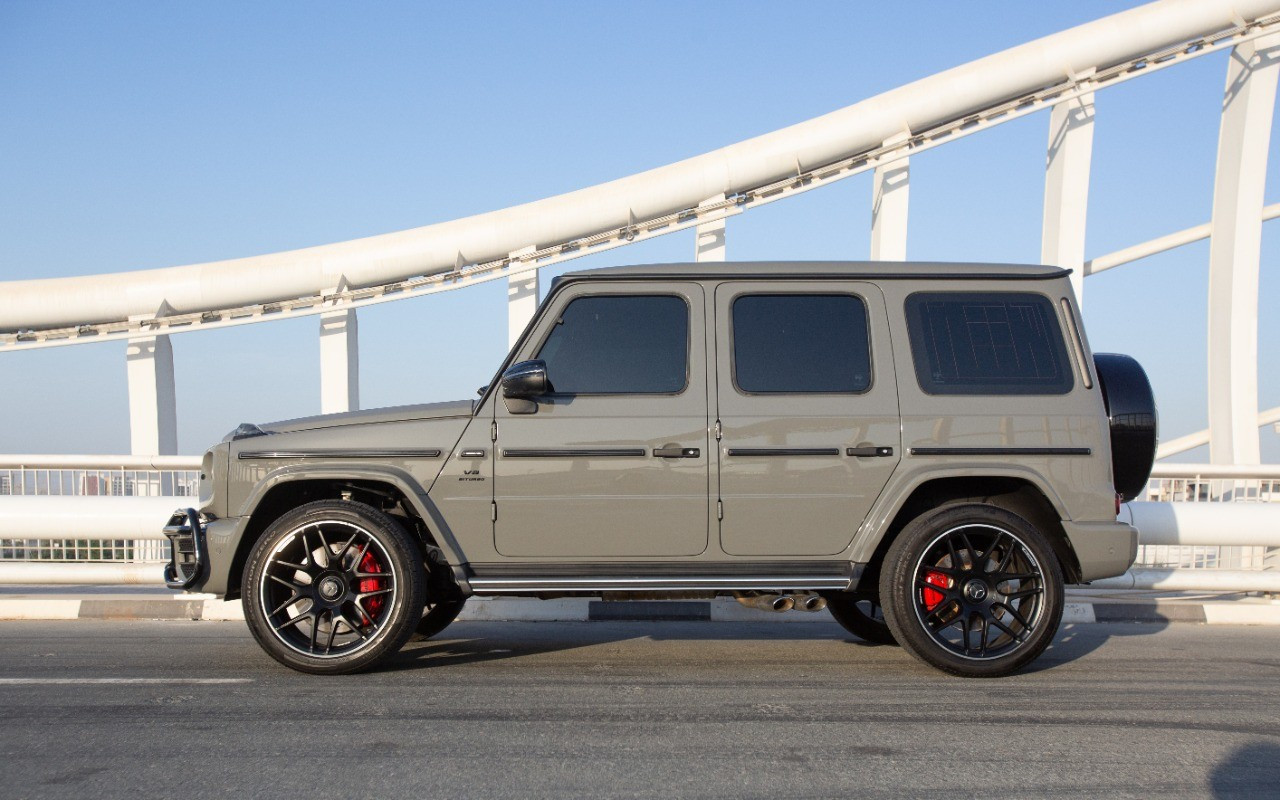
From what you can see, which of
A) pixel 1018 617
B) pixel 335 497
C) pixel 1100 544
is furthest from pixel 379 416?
pixel 1100 544

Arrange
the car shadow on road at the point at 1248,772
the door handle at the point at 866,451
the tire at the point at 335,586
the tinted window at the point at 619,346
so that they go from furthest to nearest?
the tinted window at the point at 619,346 < the door handle at the point at 866,451 < the tire at the point at 335,586 < the car shadow on road at the point at 1248,772

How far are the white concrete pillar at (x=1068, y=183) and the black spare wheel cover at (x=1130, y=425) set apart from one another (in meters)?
15.0

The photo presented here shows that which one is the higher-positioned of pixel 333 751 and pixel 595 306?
pixel 595 306

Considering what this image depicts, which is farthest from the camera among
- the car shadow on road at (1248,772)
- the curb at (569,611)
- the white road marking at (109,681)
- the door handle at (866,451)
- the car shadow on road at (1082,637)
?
the curb at (569,611)

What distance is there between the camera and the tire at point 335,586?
5.48 metres

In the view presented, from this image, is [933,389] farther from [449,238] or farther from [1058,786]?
[449,238]

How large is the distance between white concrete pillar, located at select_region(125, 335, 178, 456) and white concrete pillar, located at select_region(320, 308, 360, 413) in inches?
124

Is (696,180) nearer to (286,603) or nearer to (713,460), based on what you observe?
(713,460)

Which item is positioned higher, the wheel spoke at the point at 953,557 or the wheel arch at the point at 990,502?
the wheel arch at the point at 990,502

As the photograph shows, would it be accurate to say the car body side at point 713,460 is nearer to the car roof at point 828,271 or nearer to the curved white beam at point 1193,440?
the car roof at point 828,271

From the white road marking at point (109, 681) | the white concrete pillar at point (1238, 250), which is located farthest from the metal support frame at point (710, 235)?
the white road marking at point (109, 681)

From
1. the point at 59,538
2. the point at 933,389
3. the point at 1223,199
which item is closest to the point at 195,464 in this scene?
the point at 59,538

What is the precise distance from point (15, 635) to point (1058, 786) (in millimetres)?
6294

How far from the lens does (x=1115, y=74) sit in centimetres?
2066
